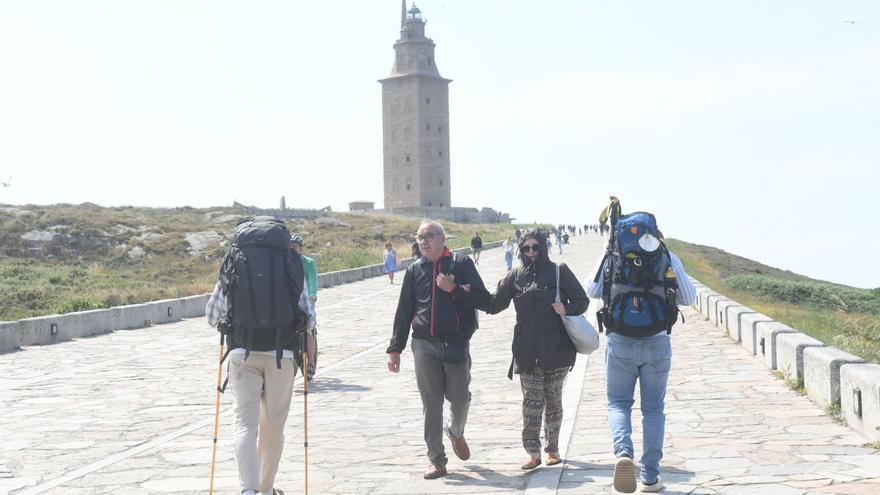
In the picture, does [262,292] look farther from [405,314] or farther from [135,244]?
[135,244]

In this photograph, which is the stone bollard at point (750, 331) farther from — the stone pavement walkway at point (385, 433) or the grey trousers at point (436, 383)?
the grey trousers at point (436, 383)

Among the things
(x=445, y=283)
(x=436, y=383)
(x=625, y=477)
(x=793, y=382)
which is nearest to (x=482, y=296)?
(x=445, y=283)

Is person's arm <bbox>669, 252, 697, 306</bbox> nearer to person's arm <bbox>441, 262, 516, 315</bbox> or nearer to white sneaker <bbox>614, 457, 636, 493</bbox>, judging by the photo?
white sneaker <bbox>614, 457, 636, 493</bbox>

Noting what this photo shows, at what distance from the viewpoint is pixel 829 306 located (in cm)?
3672

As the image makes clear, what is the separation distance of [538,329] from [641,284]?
102 cm

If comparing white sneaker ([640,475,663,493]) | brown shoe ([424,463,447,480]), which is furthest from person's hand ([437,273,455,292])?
white sneaker ([640,475,663,493])

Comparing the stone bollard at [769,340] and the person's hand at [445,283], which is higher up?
the person's hand at [445,283]

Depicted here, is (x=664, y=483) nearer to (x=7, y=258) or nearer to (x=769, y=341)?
A: (x=769, y=341)

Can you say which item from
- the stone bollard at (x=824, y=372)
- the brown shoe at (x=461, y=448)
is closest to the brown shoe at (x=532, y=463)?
the brown shoe at (x=461, y=448)

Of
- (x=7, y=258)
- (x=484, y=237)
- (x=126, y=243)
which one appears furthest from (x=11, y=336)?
(x=484, y=237)

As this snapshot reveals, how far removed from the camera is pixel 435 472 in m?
6.68

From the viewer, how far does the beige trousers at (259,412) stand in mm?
5770

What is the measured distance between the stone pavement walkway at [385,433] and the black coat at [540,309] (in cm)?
77

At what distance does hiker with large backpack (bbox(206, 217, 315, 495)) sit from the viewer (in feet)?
19.0
